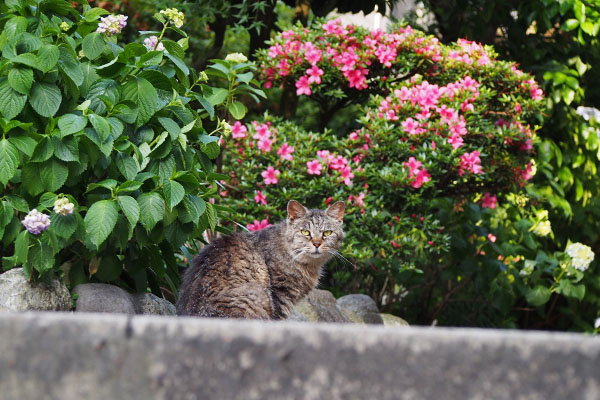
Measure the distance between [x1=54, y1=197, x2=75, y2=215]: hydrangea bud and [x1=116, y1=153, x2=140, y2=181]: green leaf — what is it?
0.96ft

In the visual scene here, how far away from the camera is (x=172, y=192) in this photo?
3041 mm

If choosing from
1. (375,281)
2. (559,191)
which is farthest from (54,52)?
(559,191)

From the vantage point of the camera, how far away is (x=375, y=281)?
6.18 m

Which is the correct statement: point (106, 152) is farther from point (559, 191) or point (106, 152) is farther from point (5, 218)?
point (559, 191)

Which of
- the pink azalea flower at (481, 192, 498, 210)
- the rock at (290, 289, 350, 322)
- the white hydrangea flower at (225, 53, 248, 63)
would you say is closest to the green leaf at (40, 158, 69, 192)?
the white hydrangea flower at (225, 53, 248, 63)

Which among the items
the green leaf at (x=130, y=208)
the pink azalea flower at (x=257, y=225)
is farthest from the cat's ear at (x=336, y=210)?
the green leaf at (x=130, y=208)

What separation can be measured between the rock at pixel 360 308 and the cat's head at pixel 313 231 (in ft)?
2.79

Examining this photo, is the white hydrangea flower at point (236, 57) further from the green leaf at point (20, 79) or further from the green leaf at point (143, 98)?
the green leaf at point (20, 79)

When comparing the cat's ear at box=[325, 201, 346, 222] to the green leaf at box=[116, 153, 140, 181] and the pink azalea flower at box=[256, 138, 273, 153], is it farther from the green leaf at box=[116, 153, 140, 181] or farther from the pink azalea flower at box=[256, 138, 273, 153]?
the green leaf at box=[116, 153, 140, 181]

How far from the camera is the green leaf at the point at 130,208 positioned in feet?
9.61

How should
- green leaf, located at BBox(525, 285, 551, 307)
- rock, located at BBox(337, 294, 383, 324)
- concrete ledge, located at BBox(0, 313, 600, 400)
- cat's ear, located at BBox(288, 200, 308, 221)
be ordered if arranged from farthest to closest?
green leaf, located at BBox(525, 285, 551, 307) → rock, located at BBox(337, 294, 383, 324) → cat's ear, located at BBox(288, 200, 308, 221) → concrete ledge, located at BBox(0, 313, 600, 400)

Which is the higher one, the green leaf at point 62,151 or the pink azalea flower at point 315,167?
the green leaf at point 62,151

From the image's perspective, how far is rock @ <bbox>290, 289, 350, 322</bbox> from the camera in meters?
4.64

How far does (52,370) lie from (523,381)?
657 mm
